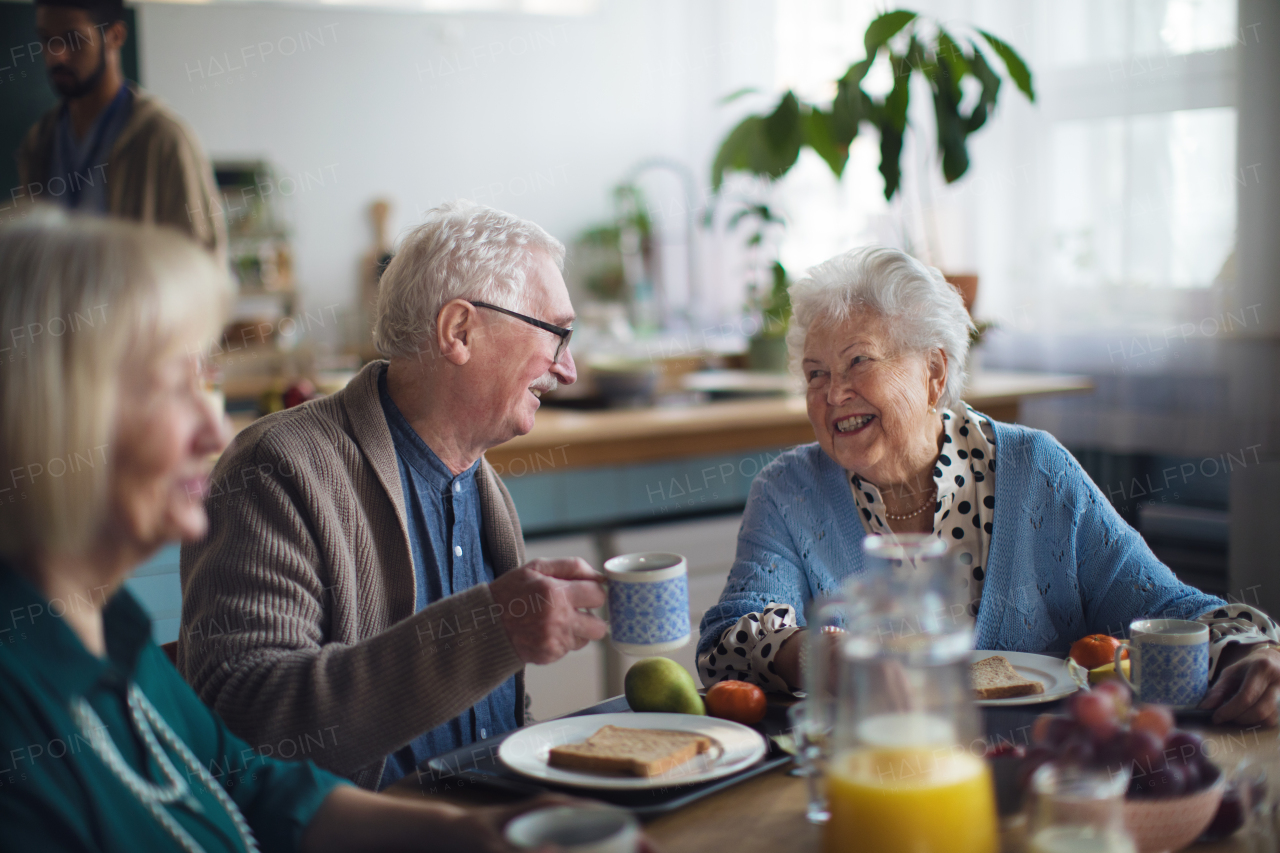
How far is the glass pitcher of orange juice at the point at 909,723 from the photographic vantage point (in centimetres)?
78

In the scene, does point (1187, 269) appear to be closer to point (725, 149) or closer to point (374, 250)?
point (725, 149)

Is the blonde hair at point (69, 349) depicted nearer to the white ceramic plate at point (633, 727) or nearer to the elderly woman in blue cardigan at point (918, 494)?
the white ceramic plate at point (633, 727)

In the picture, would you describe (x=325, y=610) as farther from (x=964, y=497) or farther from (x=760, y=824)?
(x=964, y=497)

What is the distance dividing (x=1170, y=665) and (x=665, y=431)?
5.99 feet

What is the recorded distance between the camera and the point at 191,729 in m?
1.05

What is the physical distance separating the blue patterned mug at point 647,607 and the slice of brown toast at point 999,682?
346 mm

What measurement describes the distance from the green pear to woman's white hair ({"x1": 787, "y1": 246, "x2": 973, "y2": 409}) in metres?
0.67

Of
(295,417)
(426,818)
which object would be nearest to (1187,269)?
(295,417)

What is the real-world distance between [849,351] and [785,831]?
2.86 ft

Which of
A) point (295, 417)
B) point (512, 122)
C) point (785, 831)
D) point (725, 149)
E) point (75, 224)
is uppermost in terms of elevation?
point (512, 122)

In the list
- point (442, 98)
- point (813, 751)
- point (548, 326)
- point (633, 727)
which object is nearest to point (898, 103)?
point (548, 326)

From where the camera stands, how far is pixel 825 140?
313cm

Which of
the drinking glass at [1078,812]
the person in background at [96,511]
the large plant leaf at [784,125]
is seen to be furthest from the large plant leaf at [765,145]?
the drinking glass at [1078,812]

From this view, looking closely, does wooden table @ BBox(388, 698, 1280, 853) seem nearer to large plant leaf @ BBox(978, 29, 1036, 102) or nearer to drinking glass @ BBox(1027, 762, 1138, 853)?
drinking glass @ BBox(1027, 762, 1138, 853)
